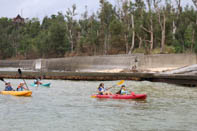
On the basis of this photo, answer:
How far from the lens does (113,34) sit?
227 ft

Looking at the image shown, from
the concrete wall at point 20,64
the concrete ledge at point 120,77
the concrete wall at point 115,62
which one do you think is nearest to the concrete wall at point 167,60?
the concrete wall at point 115,62

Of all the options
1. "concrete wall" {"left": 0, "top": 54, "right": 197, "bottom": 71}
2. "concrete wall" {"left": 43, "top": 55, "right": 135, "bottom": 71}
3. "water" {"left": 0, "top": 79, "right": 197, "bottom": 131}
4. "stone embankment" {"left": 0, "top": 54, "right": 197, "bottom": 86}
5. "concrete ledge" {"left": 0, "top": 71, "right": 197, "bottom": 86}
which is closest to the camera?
"water" {"left": 0, "top": 79, "right": 197, "bottom": 131}

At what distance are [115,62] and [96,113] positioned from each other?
109 feet

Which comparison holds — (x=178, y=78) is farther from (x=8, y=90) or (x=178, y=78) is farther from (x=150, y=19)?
(x=150, y=19)

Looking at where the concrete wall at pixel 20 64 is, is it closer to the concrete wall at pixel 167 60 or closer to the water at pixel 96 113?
the concrete wall at pixel 167 60

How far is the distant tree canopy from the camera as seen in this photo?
6056 cm

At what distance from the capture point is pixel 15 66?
267ft

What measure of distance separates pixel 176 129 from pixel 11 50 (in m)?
88.5

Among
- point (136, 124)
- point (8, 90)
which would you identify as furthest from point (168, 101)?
point (8, 90)

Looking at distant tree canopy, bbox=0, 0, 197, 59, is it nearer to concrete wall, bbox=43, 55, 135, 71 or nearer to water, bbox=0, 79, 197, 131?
concrete wall, bbox=43, 55, 135, 71

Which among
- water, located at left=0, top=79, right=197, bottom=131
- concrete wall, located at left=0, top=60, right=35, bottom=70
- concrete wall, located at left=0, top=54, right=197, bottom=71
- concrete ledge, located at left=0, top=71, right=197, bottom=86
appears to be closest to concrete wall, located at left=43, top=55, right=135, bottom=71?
concrete wall, located at left=0, top=54, right=197, bottom=71

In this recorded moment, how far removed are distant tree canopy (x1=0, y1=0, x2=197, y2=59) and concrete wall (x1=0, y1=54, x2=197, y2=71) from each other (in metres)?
5.95

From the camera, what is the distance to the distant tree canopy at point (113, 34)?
2384 inches

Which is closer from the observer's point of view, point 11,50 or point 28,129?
point 28,129
